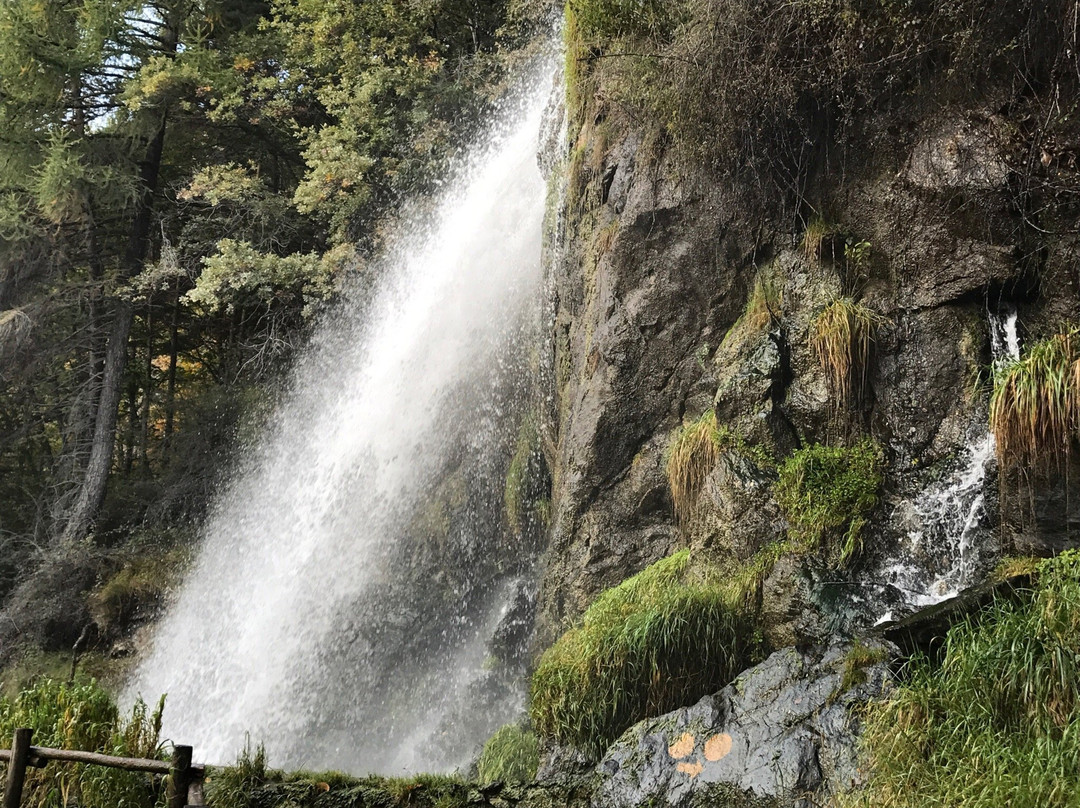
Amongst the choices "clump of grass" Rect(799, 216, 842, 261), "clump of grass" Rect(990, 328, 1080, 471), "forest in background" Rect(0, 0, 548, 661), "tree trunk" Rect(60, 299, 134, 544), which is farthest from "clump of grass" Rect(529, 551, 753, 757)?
"tree trunk" Rect(60, 299, 134, 544)

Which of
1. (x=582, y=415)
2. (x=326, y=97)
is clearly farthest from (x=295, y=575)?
(x=326, y=97)

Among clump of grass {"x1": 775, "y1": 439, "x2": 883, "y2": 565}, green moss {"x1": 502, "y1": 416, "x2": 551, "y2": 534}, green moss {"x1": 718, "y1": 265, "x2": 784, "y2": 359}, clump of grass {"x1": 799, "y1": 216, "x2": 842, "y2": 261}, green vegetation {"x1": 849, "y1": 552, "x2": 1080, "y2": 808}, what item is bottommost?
green vegetation {"x1": 849, "y1": 552, "x2": 1080, "y2": 808}

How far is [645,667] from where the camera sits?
17.4 feet

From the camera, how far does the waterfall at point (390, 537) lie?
8.23m

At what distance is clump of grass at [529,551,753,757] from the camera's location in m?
5.28

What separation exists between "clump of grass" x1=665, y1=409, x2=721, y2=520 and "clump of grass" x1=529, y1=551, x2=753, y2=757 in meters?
0.81

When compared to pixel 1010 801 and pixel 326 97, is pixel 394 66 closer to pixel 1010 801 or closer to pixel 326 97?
pixel 326 97

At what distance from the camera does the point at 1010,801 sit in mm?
3373

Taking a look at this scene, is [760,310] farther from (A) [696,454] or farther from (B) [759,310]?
(A) [696,454]

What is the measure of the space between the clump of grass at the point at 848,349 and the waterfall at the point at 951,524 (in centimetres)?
75

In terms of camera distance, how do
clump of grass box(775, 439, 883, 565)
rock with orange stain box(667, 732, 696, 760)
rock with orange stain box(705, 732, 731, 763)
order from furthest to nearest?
clump of grass box(775, 439, 883, 565)
rock with orange stain box(667, 732, 696, 760)
rock with orange stain box(705, 732, 731, 763)

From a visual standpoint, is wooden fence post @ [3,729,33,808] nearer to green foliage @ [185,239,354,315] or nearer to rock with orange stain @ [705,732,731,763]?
rock with orange stain @ [705,732,731,763]

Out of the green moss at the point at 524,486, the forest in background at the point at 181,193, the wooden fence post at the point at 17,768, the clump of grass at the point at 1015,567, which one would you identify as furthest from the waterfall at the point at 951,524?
the forest in background at the point at 181,193

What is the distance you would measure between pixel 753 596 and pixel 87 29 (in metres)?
12.8
